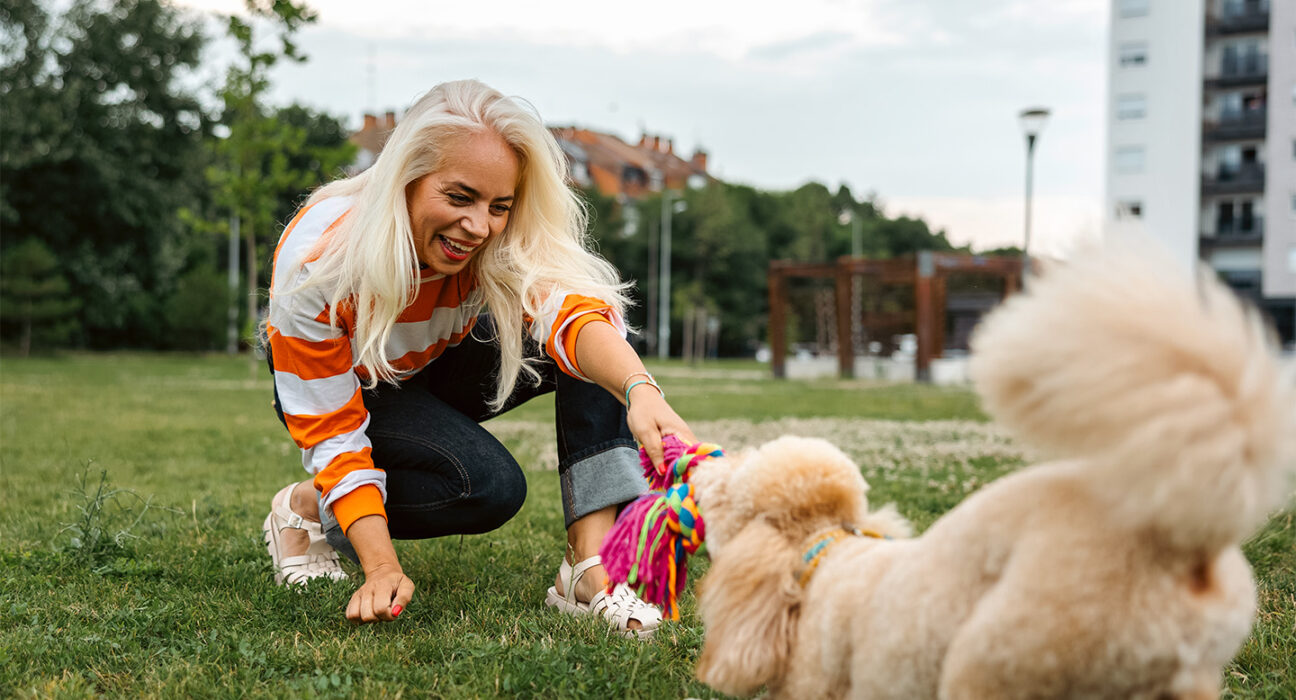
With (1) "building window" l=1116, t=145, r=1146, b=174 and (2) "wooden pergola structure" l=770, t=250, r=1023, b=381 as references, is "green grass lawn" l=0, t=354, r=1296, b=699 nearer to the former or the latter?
(2) "wooden pergola structure" l=770, t=250, r=1023, b=381

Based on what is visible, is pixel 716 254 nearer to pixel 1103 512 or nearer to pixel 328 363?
pixel 328 363

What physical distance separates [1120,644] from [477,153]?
2.09m

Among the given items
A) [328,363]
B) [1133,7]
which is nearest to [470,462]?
[328,363]

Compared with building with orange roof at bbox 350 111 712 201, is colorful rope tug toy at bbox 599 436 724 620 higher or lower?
lower

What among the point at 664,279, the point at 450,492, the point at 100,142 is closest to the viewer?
the point at 450,492

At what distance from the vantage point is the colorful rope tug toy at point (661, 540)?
6.17 feet

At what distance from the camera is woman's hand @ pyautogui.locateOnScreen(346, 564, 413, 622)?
266cm

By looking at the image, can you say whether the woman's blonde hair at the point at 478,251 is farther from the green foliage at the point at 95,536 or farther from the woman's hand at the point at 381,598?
the green foliage at the point at 95,536

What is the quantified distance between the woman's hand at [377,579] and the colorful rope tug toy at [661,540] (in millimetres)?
936

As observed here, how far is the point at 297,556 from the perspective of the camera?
336 cm

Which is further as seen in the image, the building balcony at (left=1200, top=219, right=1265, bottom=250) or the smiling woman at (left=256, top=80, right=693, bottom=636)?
the building balcony at (left=1200, top=219, right=1265, bottom=250)

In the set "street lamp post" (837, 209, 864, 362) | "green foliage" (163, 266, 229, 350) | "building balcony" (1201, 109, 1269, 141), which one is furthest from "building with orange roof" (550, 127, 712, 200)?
"green foliage" (163, 266, 229, 350)

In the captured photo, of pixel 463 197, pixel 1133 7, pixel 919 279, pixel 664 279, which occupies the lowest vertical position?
pixel 463 197

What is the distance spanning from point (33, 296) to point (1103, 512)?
3041 cm
